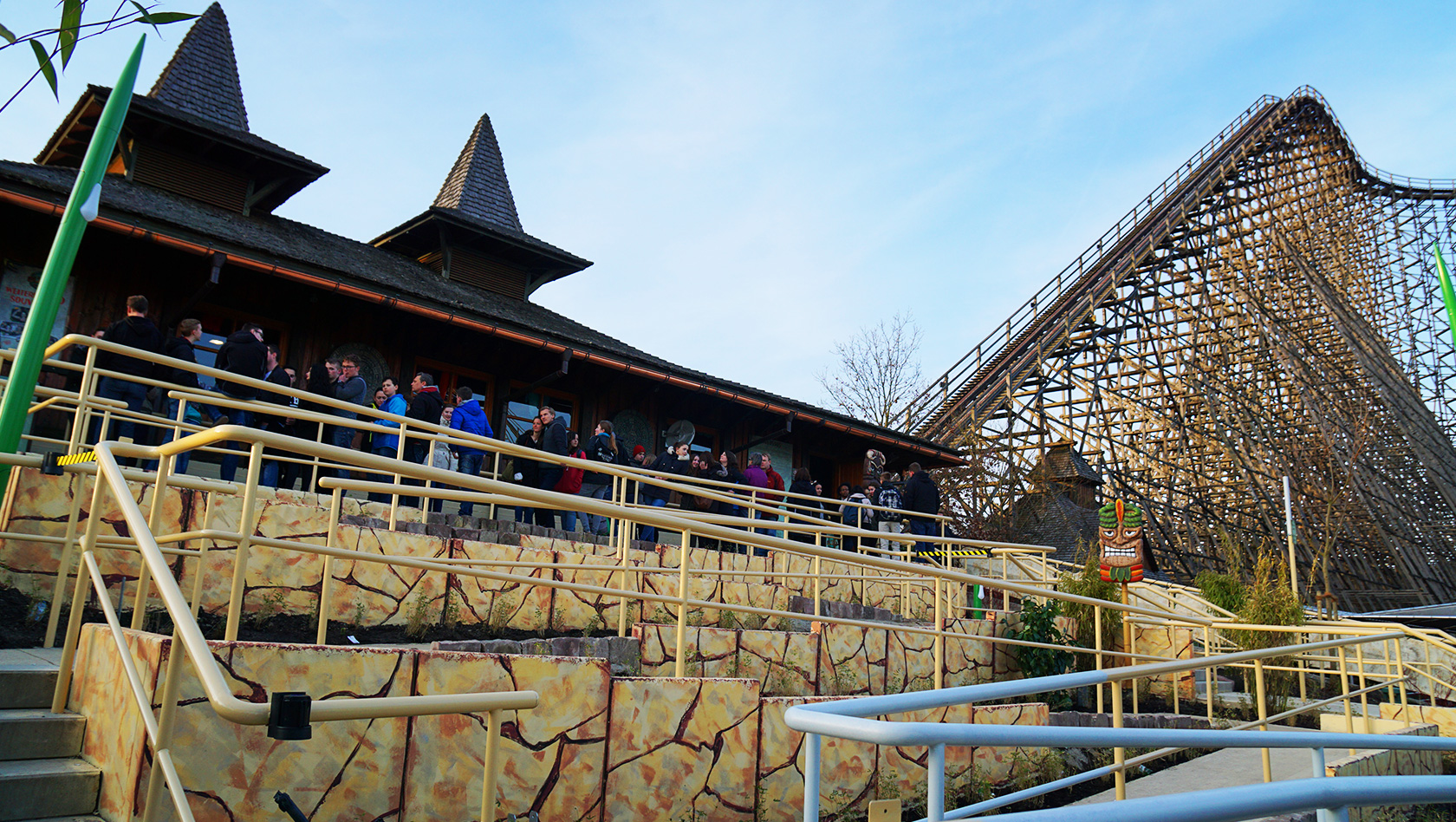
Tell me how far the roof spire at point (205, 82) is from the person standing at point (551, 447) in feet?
27.8

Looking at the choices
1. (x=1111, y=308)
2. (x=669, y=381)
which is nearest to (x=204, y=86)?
(x=669, y=381)

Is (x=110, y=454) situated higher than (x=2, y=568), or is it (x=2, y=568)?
(x=110, y=454)

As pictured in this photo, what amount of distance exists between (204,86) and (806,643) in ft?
50.5

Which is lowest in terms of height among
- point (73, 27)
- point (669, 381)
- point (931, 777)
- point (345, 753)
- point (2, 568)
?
point (345, 753)

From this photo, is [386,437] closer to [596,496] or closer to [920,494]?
[596,496]

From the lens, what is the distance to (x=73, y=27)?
246 cm

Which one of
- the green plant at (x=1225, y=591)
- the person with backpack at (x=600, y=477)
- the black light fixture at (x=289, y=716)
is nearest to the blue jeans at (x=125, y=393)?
the person with backpack at (x=600, y=477)

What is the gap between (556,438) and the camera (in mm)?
11570

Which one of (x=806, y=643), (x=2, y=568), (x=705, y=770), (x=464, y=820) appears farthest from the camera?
(x=806, y=643)

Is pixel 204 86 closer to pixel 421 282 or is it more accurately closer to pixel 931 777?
pixel 421 282

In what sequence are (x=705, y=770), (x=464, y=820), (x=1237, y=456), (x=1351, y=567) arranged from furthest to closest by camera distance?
(x=1351, y=567)
(x=1237, y=456)
(x=705, y=770)
(x=464, y=820)

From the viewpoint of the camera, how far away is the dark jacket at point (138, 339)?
8859 millimetres

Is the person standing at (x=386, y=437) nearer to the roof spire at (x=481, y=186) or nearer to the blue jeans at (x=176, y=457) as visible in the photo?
the blue jeans at (x=176, y=457)

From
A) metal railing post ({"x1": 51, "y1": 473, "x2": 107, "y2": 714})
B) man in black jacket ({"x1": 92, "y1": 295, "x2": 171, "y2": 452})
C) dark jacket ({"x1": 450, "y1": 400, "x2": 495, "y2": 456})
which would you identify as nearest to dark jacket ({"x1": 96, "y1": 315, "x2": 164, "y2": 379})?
man in black jacket ({"x1": 92, "y1": 295, "x2": 171, "y2": 452})
